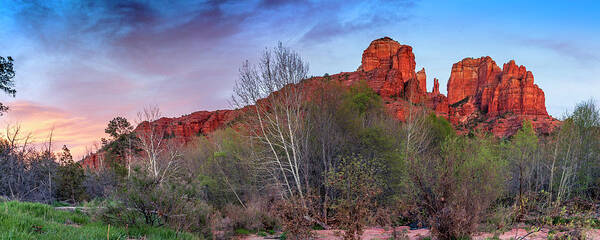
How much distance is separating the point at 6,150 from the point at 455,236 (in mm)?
20200

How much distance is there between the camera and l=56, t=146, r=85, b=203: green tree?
18.8 meters

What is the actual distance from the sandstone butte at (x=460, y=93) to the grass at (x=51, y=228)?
4896 cm

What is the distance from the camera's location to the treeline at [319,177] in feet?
29.2

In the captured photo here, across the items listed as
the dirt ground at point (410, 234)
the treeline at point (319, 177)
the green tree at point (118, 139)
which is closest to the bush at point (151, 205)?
the treeline at point (319, 177)

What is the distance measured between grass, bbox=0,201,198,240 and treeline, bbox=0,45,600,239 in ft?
2.12

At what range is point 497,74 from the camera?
12581cm

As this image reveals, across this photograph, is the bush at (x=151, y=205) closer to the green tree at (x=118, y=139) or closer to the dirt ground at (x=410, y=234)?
the dirt ground at (x=410, y=234)

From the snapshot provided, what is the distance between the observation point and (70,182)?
19.0 m

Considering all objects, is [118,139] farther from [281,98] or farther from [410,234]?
[410,234]

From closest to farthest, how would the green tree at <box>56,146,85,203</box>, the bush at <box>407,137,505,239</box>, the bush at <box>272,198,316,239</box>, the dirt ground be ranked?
the bush at <box>407,137,505,239</box> → the dirt ground → the bush at <box>272,198,316,239</box> → the green tree at <box>56,146,85,203</box>

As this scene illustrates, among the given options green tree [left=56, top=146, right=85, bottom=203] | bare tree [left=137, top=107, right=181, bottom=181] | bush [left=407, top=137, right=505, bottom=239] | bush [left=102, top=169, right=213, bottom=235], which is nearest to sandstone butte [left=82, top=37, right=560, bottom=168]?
bare tree [left=137, top=107, right=181, bottom=181]

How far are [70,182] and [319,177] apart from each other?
1601cm

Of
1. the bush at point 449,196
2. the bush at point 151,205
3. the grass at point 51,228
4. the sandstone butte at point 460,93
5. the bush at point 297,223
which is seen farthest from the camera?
the sandstone butte at point 460,93

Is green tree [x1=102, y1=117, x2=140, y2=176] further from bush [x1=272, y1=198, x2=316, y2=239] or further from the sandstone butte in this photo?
bush [x1=272, y1=198, x2=316, y2=239]
